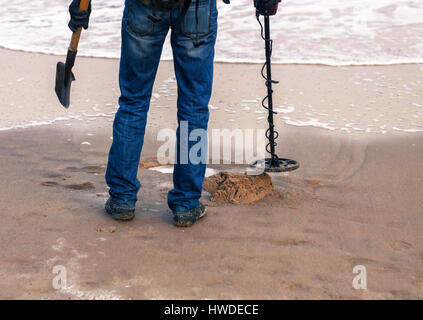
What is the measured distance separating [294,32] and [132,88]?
6225 mm

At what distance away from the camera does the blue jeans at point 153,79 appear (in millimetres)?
2553

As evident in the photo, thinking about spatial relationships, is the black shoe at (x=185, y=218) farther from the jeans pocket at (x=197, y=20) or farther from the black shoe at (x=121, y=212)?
the jeans pocket at (x=197, y=20)

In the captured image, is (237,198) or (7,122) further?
(7,122)

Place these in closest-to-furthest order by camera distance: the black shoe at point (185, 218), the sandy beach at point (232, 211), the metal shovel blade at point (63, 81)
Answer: the sandy beach at point (232, 211)
the black shoe at point (185, 218)
the metal shovel blade at point (63, 81)

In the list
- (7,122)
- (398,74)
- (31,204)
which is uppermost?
(398,74)

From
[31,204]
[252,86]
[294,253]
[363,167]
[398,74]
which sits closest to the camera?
[294,253]

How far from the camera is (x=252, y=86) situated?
220 inches

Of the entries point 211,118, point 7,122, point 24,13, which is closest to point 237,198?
point 211,118

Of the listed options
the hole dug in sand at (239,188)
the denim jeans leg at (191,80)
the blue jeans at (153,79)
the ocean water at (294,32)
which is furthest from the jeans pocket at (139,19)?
the ocean water at (294,32)

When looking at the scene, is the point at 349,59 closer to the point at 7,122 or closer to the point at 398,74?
the point at 398,74

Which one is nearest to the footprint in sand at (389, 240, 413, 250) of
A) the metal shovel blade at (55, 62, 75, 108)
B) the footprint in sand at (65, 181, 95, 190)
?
the footprint in sand at (65, 181, 95, 190)

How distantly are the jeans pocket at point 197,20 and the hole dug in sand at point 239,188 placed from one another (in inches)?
36.8

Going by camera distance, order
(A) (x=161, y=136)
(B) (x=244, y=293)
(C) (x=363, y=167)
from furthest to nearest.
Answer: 1. (A) (x=161, y=136)
2. (C) (x=363, y=167)
3. (B) (x=244, y=293)

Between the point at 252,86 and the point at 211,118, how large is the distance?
109cm
